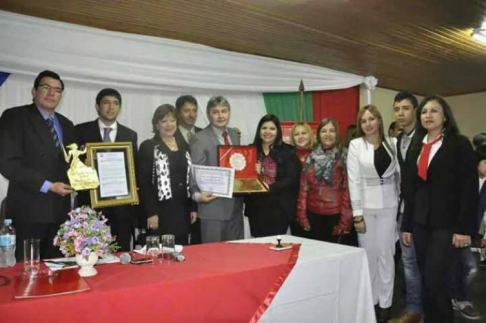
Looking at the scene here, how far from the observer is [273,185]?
3322mm

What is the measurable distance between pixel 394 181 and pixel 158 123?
1856 millimetres

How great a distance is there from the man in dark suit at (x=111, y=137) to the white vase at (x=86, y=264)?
115 centimetres

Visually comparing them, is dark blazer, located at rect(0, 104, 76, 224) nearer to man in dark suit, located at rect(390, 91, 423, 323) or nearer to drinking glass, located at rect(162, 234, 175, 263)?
drinking glass, located at rect(162, 234, 175, 263)

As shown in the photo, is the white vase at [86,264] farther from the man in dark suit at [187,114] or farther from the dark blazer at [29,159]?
the man in dark suit at [187,114]

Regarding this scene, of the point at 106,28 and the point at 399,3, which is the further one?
the point at 106,28

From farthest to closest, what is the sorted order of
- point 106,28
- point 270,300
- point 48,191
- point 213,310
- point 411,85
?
point 411,85 < point 106,28 < point 48,191 < point 270,300 < point 213,310

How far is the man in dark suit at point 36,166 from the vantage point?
2.50 m

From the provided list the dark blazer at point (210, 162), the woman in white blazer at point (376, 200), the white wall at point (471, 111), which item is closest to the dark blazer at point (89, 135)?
the dark blazer at point (210, 162)

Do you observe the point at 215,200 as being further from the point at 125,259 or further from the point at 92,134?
the point at 125,259

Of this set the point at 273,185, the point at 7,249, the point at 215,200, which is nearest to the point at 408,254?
the point at 273,185

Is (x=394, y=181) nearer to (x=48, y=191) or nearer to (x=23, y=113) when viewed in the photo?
(x=48, y=191)

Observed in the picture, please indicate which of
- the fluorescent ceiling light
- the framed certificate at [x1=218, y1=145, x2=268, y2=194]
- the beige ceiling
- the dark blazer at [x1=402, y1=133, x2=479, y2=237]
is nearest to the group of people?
the dark blazer at [x1=402, y1=133, x2=479, y2=237]

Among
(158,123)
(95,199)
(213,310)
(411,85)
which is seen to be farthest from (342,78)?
(213,310)

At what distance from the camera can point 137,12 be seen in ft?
10.5
